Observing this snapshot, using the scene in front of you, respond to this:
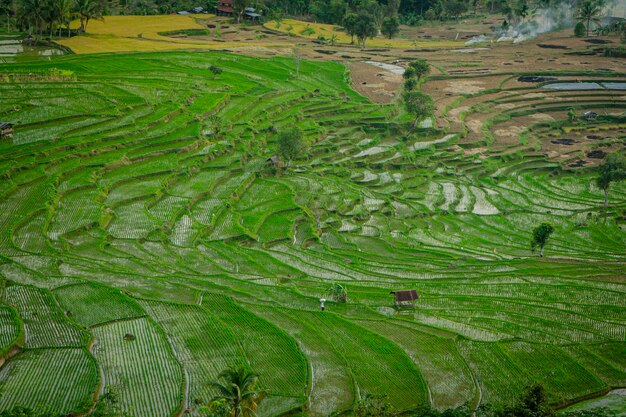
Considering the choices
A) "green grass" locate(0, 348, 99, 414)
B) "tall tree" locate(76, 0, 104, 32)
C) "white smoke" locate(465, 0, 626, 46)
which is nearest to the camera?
"green grass" locate(0, 348, 99, 414)

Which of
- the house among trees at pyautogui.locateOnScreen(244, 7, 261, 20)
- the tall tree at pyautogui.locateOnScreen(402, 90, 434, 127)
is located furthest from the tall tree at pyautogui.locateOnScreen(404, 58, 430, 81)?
the house among trees at pyautogui.locateOnScreen(244, 7, 261, 20)

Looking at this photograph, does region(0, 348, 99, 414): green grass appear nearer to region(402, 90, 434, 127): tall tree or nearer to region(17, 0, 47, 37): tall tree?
region(402, 90, 434, 127): tall tree

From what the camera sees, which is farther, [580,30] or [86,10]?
[580,30]

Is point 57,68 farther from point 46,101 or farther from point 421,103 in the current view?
point 421,103

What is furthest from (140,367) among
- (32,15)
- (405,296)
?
(32,15)

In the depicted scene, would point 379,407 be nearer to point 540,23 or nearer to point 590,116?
point 590,116

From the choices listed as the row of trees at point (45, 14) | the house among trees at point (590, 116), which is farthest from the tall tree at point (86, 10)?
the house among trees at point (590, 116)

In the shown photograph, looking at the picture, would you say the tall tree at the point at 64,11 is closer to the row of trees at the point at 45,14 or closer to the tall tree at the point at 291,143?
the row of trees at the point at 45,14
